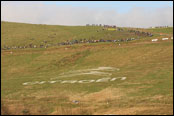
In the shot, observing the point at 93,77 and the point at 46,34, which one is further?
the point at 46,34

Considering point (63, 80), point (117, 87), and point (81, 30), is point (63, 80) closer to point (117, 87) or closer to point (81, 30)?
point (117, 87)

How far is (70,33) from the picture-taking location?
149000 mm

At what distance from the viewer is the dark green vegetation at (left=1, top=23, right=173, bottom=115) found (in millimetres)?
41312

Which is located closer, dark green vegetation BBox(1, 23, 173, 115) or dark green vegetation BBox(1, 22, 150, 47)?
dark green vegetation BBox(1, 23, 173, 115)

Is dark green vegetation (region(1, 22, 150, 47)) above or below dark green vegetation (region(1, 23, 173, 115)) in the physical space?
above

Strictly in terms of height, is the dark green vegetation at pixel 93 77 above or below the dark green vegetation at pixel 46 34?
below

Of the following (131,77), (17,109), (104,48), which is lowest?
(17,109)

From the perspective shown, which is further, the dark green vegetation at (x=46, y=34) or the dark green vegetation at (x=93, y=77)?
the dark green vegetation at (x=46, y=34)

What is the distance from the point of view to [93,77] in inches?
2453

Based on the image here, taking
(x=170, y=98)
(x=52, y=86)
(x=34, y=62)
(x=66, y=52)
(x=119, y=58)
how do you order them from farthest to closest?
(x=66, y=52), (x=34, y=62), (x=119, y=58), (x=52, y=86), (x=170, y=98)

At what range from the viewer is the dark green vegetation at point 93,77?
41.3m

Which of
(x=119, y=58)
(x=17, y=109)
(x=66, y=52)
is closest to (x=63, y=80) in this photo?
(x=17, y=109)

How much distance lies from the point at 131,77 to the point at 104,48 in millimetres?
41414

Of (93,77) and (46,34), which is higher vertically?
(46,34)
